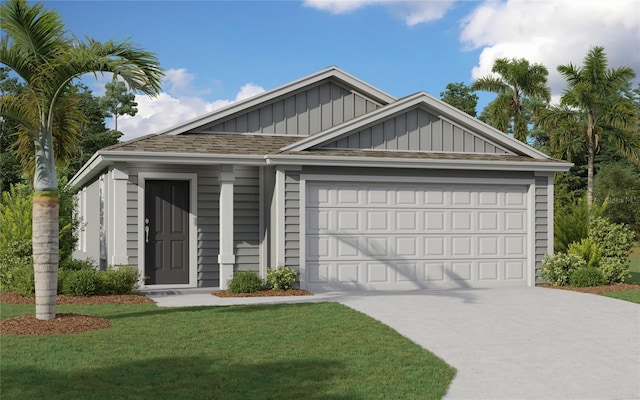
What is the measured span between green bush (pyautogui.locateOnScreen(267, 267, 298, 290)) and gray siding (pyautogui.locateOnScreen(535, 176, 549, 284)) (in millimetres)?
5811

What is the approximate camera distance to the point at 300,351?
8.48 meters

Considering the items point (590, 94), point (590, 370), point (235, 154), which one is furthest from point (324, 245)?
point (590, 94)

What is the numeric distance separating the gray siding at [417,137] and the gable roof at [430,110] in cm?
11

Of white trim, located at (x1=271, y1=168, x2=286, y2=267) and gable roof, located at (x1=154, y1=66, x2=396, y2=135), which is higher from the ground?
gable roof, located at (x1=154, y1=66, x2=396, y2=135)

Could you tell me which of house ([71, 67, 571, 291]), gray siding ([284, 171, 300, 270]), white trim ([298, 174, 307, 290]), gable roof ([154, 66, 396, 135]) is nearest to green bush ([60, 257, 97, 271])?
house ([71, 67, 571, 291])

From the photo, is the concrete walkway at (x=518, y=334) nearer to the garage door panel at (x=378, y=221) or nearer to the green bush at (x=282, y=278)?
the green bush at (x=282, y=278)

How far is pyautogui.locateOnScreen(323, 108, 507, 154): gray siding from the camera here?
15.4 m

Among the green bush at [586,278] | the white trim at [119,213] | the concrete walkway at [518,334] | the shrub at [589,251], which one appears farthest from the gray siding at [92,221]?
the shrub at [589,251]

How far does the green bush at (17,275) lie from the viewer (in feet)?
43.5

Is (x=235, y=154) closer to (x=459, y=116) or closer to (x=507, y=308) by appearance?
(x=459, y=116)

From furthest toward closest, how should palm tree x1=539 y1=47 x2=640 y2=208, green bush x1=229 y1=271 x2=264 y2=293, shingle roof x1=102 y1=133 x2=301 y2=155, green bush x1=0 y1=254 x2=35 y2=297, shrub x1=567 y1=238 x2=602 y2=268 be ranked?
palm tree x1=539 y1=47 x2=640 y2=208 < shrub x1=567 y1=238 x2=602 y2=268 < shingle roof x1=102 y1=133 x2=301 y2=155 < green bush x1=229 y1=271 x2=264 y2=293 < green bush x1=0 y1=254 x2=35 y2=297

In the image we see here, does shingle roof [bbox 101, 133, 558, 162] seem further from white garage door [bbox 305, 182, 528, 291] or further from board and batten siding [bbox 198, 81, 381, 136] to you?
white garage door [bbox 305, 182, 528, 291]

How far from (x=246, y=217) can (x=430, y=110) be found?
15.8 ft

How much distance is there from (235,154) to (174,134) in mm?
2071
